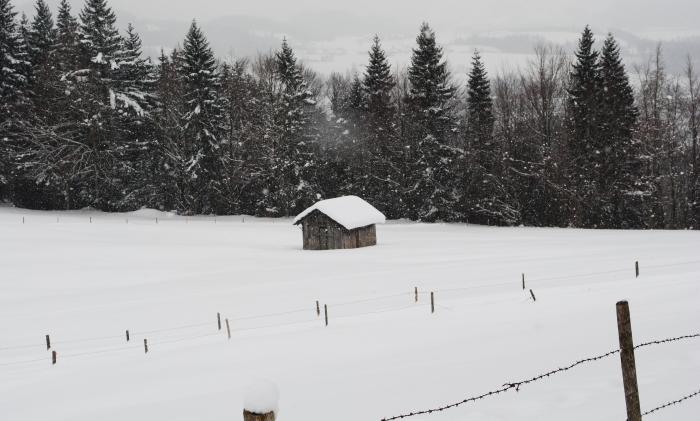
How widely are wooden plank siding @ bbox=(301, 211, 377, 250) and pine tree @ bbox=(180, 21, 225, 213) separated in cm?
2116

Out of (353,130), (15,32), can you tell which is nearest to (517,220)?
(353,130)

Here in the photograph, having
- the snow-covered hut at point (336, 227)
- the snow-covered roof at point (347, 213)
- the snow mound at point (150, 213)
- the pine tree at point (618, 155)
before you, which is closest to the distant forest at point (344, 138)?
the pine tree at point (618, 155)

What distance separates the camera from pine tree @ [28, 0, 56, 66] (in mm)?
58969

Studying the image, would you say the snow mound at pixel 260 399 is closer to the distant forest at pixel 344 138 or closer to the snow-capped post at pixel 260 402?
the snow-capped post at pixel 260 402

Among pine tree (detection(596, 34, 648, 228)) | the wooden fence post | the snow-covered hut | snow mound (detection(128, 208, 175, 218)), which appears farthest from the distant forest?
the wooden fence post

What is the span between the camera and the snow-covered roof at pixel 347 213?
38344 mm

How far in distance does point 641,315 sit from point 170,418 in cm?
1182

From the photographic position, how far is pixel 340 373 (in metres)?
11.6

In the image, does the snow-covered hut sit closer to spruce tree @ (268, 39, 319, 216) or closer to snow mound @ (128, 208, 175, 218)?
spruce tree @ (268, 39, 319, 216)

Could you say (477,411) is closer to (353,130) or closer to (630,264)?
(630,264)

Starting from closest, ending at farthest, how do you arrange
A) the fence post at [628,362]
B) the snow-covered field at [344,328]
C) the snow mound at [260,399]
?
the snow mound at [260,399] < the fence post at [628,362] < the snow-covered field at [344,328]

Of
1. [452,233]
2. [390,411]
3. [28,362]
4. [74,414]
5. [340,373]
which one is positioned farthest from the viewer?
[452,233]

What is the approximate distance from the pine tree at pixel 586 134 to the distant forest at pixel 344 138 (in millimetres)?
136

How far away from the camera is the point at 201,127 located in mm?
56625
